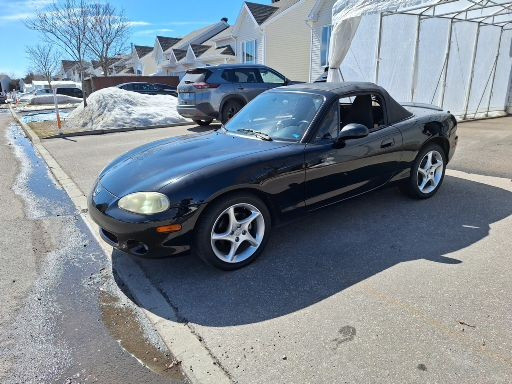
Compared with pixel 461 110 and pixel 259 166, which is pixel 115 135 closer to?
pixel 259 166

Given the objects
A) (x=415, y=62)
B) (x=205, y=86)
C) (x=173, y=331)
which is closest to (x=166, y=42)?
(x=205, y=86)

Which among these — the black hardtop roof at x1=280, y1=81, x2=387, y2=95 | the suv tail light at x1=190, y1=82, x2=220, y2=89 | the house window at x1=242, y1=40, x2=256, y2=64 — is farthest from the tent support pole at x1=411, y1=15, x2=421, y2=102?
the house window at x1=242, y1=40, x2=256, y2=64

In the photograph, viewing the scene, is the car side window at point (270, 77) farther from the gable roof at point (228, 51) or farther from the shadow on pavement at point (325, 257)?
the gable roof at point (228, 51)

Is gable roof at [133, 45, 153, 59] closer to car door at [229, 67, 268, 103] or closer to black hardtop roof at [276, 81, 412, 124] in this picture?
car door at [229, 67, 268, 103]

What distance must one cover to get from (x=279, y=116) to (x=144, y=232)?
193cm

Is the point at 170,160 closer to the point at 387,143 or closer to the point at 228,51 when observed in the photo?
the point at 387,143

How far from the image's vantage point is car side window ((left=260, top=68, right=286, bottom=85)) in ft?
37.0

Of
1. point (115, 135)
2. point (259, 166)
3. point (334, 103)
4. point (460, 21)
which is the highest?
point (460, 21)

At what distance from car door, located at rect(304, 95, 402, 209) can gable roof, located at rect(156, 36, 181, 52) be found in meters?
41.4

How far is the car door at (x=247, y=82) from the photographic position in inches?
422

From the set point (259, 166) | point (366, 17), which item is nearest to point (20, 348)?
point (259, 166)

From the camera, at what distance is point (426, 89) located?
11766mm

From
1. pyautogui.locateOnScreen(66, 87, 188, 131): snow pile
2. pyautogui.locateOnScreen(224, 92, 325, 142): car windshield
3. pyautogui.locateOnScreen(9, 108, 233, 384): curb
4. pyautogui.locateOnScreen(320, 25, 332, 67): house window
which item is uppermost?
pyautogui.locateOnScreen(320, 25, 332, 67): house window

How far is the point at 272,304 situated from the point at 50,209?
372 cm
